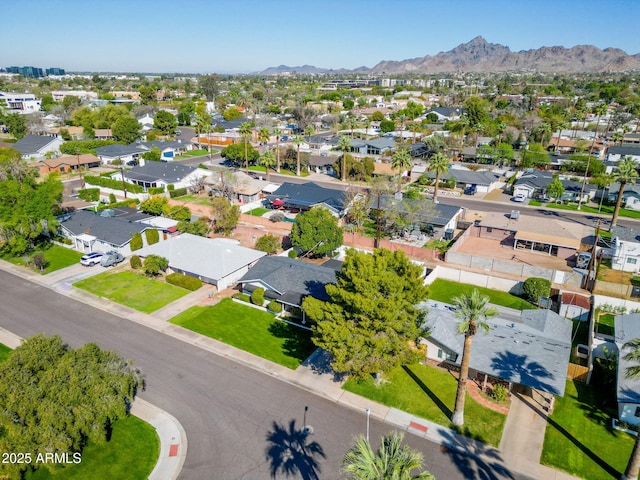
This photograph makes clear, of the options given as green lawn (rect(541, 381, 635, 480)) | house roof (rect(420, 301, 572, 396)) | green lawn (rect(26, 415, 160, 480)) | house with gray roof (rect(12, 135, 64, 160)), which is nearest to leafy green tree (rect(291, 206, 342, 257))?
house roof (rect(420, 301, 572, 396))

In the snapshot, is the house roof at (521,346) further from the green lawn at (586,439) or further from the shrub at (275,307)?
the shrub at (275,307)

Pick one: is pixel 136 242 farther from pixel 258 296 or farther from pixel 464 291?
pixel 464 291

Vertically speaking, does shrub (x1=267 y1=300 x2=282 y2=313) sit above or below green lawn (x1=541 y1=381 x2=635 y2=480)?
above

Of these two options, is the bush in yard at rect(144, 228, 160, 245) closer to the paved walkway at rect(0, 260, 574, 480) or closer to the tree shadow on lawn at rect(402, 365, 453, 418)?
the paved walkway at rect(0, 260, 574, 480)

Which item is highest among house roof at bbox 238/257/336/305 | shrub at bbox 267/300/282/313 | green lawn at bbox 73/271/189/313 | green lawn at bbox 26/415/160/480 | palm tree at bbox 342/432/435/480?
palm tree at bbox 342/432/435/480

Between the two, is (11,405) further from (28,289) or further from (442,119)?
(442,119)

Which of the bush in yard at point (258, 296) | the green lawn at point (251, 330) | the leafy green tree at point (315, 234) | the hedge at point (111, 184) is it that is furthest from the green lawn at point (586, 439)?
the hedge at point (111, 184)

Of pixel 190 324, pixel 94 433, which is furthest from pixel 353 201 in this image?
pixel 94 433
